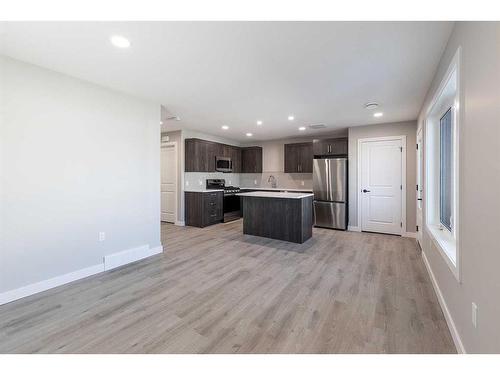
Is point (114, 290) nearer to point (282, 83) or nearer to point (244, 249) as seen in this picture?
point (244, 249)

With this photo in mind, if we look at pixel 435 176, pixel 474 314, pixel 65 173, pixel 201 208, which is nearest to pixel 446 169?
pixel 435 176

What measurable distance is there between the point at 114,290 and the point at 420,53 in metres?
4.05

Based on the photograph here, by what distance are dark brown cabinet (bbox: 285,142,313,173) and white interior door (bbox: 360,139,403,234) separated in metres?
1.45

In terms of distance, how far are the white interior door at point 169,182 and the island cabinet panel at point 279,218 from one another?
239 centimetres

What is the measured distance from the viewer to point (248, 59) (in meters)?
2.41

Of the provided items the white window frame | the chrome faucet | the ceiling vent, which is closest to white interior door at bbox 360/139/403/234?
the ceiling vent

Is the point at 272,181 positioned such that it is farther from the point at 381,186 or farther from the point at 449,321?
the point at 449,321

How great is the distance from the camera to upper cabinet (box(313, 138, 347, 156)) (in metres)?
5.70

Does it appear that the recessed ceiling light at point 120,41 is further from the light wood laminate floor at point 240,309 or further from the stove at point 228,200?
the stove at point 228,200

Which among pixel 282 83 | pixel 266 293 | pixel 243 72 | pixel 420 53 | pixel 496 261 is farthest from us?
pixel 282 83

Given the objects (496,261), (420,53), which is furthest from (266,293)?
(420,53)

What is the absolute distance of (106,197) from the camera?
10.5 ft

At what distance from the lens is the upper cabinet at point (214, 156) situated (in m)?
6.06
